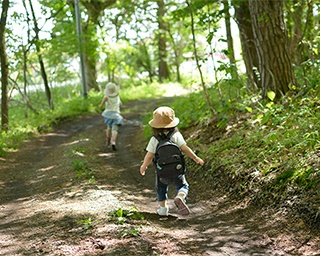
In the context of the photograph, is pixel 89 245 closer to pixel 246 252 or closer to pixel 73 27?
pixel 246 252

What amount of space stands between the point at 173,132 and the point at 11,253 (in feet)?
9.01

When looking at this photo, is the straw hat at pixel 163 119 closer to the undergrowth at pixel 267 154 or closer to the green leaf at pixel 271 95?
the undergrowth at pixel 267 154

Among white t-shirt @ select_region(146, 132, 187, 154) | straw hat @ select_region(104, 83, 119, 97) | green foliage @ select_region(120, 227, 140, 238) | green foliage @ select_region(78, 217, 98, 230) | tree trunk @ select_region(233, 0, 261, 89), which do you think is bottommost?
green foliage @ select_region(120, 227, 140, 238)

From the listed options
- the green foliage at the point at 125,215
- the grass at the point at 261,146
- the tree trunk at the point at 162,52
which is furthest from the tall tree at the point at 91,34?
the green foliage at the point at 125,215

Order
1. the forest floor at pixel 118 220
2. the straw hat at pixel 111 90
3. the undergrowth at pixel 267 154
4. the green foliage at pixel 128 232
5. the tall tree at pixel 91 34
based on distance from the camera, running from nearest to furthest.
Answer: the forest floor at pixel 118 220, the green foliage at pixel 128 232, the undergrowth at pixel 267 154, the straw hat at pixel 111 90, the tall tree at pixel 91 34

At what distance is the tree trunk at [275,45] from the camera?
9.79m

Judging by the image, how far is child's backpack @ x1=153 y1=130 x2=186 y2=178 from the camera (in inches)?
235

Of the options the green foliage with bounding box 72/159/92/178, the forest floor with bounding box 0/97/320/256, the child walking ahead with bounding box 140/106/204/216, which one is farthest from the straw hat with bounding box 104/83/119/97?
the child walking ahead with bounding box 140/106/204/216

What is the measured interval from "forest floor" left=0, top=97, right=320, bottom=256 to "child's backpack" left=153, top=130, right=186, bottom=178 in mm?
697

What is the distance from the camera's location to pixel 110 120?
12.6 m

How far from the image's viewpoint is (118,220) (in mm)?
5250

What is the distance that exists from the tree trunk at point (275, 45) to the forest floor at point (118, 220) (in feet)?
11.4

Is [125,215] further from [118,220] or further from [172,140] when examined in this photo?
[172,140]

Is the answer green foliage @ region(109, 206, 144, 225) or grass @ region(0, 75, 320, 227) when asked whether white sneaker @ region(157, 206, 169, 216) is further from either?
grass @ region(0, 75, 320, 227)
